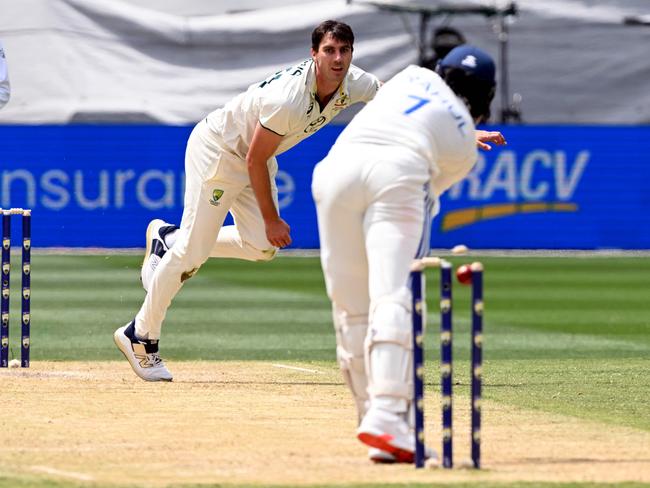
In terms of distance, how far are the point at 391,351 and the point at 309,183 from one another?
15.9m

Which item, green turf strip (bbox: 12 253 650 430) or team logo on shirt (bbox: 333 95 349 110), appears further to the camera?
green turf strip (bbox: 12 253 650 430)

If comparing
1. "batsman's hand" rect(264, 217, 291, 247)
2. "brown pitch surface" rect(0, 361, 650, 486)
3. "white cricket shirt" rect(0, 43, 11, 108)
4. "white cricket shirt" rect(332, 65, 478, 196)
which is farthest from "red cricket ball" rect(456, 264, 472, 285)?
"white cricket shirt" rect(0, 43, 11, 108)

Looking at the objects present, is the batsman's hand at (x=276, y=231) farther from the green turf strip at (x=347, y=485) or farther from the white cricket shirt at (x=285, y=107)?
the green turf strip at (x=347, y=485)

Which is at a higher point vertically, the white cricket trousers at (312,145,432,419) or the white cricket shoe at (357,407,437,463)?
the white cricket trousers at (312,145,432,419)

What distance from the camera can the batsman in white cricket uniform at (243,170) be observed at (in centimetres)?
757

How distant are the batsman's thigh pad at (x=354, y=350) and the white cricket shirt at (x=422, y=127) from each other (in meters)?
0.60

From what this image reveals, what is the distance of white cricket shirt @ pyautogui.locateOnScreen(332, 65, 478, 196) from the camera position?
5.79 m

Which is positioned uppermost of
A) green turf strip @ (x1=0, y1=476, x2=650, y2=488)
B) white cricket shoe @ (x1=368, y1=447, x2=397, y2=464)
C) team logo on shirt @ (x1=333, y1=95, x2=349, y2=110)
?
team logo on shirt @ (x1=333, y1=95, x2=349, y2=110)

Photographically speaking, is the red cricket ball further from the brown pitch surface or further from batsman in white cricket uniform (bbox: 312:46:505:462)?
the brown pitch surface

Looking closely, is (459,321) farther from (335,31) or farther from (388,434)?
(388,434)

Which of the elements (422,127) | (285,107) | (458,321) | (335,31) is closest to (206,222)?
(285,107)

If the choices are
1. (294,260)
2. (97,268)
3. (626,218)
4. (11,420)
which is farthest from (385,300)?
(626,218)

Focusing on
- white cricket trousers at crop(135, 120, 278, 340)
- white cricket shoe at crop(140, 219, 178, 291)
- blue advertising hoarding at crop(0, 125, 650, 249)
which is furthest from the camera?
blue advertising hoarding at crop(0, 125, 650, 249)

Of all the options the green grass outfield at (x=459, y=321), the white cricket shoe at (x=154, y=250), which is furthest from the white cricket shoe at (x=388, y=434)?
the white cricket shoe at (x=154, y=250)
